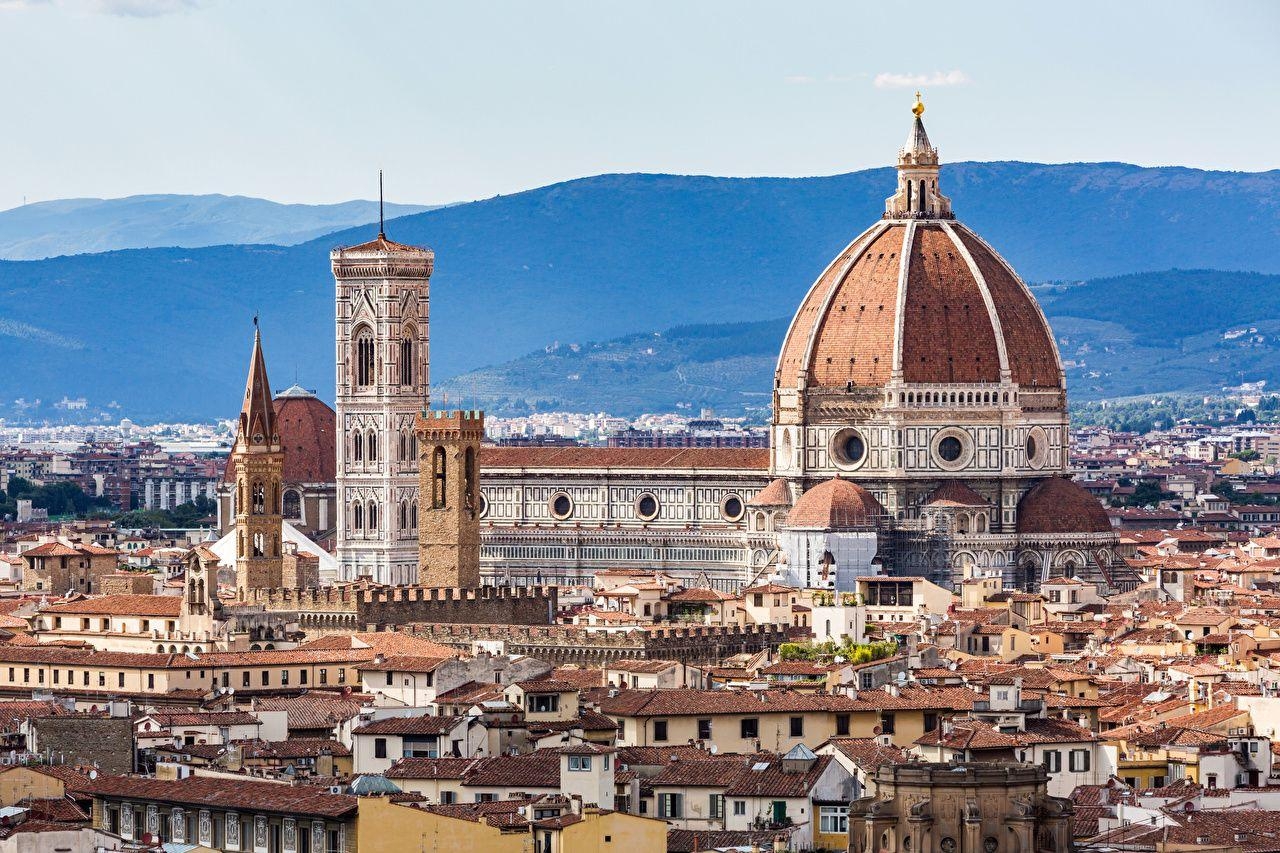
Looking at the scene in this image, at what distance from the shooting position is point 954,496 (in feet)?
409

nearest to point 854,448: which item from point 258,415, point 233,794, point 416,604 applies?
point 258,415

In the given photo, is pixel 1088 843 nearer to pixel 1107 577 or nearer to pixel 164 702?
pixel 164 702

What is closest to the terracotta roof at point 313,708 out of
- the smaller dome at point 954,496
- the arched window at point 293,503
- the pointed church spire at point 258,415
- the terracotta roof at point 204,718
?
the terracotta roof at point 204,718

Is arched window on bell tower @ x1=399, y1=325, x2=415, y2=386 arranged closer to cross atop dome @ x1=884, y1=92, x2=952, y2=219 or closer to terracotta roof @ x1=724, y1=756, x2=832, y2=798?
cross atop dome @ x1=884, y1=92, x2=952, y2=219

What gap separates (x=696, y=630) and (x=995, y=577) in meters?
29.3

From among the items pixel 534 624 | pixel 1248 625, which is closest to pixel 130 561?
pixel 534 624

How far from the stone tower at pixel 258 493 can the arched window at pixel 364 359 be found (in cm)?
2462

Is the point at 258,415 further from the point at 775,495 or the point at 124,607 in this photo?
the point at 775,495

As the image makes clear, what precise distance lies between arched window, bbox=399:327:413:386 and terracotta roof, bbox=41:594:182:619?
43053mm

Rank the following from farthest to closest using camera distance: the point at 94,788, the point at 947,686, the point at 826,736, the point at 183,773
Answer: the point at 947,686 < the point at 826,736 < the point at 183,773 < the point at 94,788

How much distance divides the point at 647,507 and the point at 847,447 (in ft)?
30.4

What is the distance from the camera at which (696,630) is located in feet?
277

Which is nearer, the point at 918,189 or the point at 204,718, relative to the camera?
the point at 204,718

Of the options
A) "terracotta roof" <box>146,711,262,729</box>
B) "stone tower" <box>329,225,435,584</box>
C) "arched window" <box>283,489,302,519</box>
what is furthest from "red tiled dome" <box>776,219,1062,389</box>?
"terracotta roof" <box>146,711,262,729</box>
